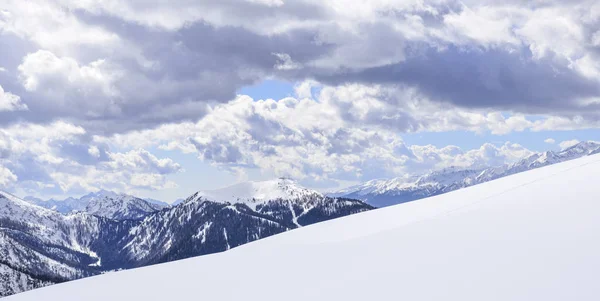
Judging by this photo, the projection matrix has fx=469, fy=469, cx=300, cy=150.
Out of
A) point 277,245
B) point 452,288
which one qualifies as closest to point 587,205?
point 452,288

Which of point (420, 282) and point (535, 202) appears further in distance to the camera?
point (535, 202)

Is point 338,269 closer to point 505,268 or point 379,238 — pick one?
point 379,238

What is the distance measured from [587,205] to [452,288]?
3.48m

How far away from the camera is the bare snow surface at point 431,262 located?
232 inches

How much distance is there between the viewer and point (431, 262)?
276 inches

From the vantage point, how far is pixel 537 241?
6.79m

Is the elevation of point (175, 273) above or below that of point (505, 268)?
above

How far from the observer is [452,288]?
5.98 meters

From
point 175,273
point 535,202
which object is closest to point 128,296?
point 175,273

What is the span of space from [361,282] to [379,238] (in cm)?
258

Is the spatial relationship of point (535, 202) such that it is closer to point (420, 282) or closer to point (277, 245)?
point (420, 282)

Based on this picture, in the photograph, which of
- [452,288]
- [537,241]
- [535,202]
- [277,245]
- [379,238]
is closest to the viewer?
[452,288]

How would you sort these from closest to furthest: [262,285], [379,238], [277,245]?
[262,285]
[379,238]
[277,245]

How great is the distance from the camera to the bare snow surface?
590 centimetres
